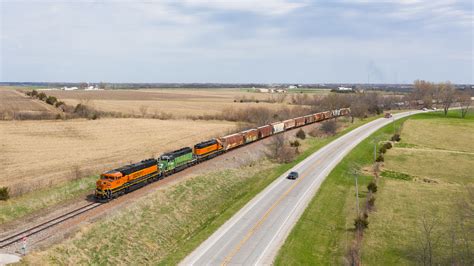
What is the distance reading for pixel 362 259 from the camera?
28.2 metres

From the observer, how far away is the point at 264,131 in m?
79.1

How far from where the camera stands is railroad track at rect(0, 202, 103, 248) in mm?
26984

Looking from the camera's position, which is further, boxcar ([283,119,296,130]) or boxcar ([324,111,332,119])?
boxcar ([324,111,332,119])

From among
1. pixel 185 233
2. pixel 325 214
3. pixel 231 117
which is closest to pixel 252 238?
pixel 185 233

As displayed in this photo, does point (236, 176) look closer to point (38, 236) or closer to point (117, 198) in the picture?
point (117, 198)

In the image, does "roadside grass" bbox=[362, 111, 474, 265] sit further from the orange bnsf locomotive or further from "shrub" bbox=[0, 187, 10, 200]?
"shrub" bbox=[0, 187, 10, 200]

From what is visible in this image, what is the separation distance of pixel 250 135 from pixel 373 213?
122ft

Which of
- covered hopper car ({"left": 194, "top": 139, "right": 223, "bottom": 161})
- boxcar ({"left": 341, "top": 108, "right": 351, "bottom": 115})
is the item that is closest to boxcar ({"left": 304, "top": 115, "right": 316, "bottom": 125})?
boxcar ({"left": 341, "top": 108, "right": 351, "bottom": 115})

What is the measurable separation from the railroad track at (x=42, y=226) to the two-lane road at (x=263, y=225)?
12044 mm

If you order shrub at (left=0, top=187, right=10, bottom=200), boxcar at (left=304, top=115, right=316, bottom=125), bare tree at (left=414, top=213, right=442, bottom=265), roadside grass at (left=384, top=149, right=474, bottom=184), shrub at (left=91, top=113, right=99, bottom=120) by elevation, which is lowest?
bare tree at (left=414, top=213, right=442, bottom=265)

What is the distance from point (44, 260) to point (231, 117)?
89372 millimetres

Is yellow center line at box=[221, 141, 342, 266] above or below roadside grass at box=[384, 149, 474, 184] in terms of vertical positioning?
below

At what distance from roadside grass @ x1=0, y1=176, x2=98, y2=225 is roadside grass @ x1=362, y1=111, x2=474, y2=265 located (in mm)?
28442

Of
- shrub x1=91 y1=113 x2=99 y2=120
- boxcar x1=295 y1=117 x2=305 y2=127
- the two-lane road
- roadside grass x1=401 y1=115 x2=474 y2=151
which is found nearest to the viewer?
the two-lane road
